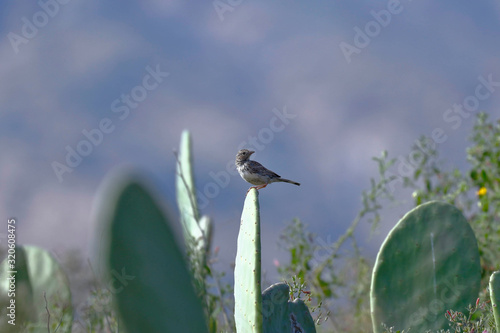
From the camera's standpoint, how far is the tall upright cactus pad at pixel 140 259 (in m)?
1.55

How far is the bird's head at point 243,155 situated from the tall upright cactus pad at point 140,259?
1823 millimetres

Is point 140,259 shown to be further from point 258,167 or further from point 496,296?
point 496,296

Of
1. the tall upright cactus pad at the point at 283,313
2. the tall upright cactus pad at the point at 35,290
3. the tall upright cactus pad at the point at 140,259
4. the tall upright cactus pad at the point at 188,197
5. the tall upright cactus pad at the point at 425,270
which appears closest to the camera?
the tall upright cactus pad at the point at 140,259

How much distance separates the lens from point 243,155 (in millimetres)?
3500

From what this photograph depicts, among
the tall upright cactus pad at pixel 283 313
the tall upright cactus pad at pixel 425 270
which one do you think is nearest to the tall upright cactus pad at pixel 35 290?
the tall upright cactus pad at pixel 283 313

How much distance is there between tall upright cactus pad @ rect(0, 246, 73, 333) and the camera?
3.75 m

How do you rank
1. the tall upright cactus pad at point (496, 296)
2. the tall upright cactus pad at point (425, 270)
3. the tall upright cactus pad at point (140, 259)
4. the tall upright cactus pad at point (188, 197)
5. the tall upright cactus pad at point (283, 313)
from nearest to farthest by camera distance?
the tall upright cactus pad at point (140, 259)
the tall upright cactus pad at point (283, 313)
the tall upright cactus pad at point (496, 296)
the tall upright cactus pad at point (425, 270)
the tall upright cactus pad at point (188, 197)

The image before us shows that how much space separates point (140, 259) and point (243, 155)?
1938 millimetres

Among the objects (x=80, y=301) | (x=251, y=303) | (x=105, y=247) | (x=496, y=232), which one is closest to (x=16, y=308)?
(x=80, y=301)

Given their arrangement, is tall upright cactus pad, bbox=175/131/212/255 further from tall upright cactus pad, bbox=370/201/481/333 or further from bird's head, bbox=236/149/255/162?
tall upright cactus pad, bbox=370/201/481/333

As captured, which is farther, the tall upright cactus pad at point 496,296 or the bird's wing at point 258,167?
the bird's wing at point 258,167

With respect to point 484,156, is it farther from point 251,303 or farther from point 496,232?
point 251,303

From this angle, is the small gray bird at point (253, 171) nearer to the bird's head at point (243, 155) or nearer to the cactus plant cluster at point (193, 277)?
the bird's head at point (243, 155)

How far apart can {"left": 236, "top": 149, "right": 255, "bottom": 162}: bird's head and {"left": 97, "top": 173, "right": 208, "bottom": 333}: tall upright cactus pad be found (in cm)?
182
